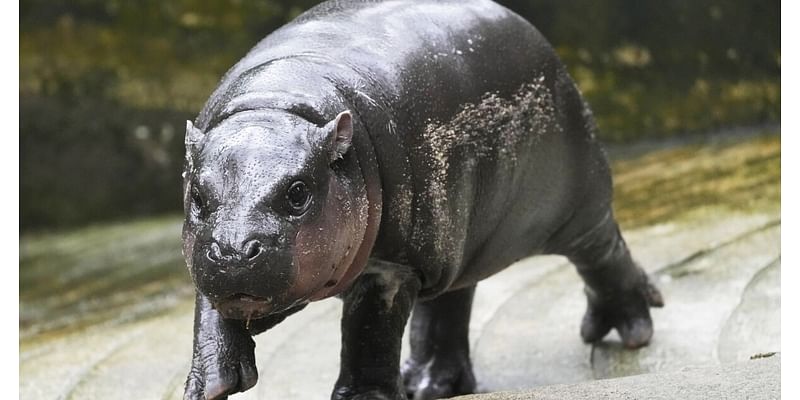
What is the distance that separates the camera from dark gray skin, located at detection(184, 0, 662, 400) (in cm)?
325

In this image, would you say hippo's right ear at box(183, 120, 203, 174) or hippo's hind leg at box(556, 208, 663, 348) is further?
hippo's hind leg at box(556, 208, 663, 348)

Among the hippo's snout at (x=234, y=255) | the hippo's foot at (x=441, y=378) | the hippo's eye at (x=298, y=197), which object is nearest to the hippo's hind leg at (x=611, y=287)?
the hippo's foot at (x=441, y=378)

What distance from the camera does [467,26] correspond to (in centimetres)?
449

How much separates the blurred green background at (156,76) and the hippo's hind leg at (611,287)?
19.1 ft

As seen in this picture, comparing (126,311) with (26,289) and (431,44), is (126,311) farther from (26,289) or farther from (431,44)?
(431,44)

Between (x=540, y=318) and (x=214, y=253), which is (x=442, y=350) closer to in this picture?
(x=540, y=318)

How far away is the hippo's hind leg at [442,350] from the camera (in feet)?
17.2

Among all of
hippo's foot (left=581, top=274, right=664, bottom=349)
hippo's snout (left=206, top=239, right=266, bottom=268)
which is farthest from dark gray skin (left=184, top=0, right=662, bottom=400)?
hippo's foot (left=581, top=274, right=664, bottom=349)

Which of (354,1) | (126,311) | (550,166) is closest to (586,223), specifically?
(550,166)

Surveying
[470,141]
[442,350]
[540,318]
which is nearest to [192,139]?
[470,141]

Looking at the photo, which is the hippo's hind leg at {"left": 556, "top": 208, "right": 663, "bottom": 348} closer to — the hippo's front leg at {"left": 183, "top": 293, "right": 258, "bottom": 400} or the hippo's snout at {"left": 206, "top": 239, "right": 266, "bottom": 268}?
the hippo's front leg at {"left": 183, "top": 293, "right": 258, "bottom": 400}

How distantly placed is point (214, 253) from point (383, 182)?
2.67ft

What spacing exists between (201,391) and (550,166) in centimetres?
192

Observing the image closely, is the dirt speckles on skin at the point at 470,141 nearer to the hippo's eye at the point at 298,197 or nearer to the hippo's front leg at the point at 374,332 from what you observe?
the hippo's front leg at the point at 374,332
